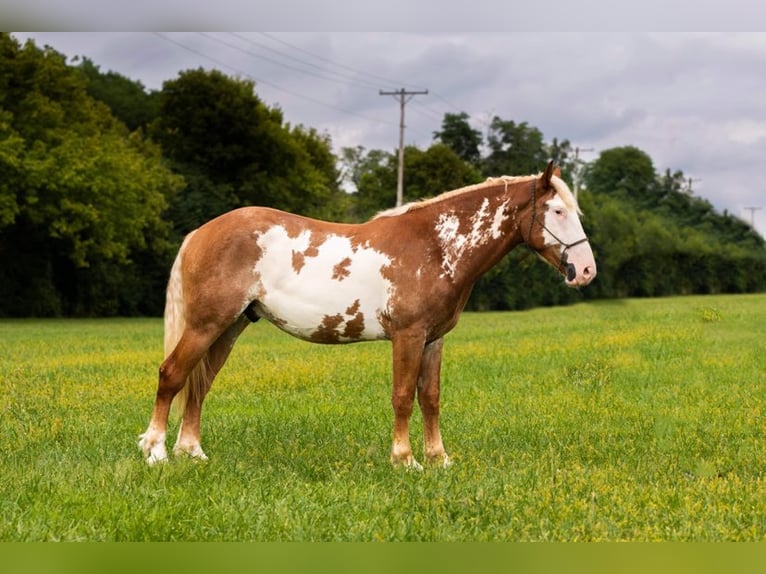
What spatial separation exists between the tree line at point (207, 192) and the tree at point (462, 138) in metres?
0.08

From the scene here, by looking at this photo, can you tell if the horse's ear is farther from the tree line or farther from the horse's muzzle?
the tree line

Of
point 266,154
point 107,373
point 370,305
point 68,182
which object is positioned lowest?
point 107,373

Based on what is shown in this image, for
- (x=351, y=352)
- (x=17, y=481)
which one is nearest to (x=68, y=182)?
(x=351, y=352)

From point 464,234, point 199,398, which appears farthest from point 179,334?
point 464,234

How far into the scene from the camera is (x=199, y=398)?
8.59m

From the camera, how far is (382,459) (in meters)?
8.29

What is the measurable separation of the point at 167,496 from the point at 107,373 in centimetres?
959

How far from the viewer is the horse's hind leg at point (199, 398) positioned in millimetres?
8469

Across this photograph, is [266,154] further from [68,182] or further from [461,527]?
[461,527]

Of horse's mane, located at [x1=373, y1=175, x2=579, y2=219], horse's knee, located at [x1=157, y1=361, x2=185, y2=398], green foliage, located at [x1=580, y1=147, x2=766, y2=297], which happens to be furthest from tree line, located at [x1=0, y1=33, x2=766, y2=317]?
horse's knee, located at [x1=157, y1=361, x2=185, y2=398]

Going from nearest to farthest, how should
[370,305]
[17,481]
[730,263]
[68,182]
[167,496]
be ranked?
[167,496], [17,481], [370,305], [730,263], [68,182]

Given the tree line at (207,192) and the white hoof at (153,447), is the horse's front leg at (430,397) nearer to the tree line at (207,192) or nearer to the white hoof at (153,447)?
the white hoof at (153,447)

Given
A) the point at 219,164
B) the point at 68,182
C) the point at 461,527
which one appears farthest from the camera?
the point at 219,164

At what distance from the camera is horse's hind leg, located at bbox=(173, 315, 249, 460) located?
333 inches
